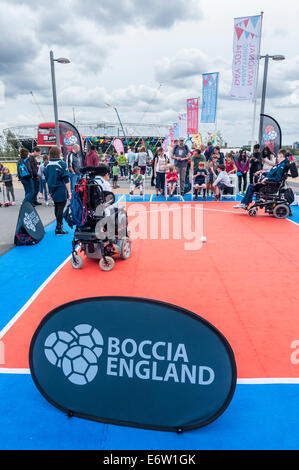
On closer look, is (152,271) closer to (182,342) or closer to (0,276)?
(0,276)

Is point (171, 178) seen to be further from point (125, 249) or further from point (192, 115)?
point (192, 115)

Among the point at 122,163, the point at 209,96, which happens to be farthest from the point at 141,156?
the point at 209,96

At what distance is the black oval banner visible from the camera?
78.7 inches

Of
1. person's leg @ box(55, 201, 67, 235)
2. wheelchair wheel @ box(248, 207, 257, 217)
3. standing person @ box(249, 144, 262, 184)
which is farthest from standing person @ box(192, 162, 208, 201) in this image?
person's leg @ box(55, 201, 67, 235)

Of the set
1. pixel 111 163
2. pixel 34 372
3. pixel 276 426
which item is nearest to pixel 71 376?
pixel 34 372

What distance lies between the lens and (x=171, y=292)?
4.44 meters

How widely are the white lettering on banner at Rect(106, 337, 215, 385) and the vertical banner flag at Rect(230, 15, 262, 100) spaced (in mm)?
14588

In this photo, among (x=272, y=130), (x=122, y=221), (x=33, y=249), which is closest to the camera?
(x=122, y=221)

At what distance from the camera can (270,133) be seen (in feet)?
45.2

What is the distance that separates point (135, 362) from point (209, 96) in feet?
64.7

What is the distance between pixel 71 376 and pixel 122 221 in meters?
3.77

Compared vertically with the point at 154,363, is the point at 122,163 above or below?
above

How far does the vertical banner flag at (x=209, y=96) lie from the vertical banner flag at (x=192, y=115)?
3.39 meters

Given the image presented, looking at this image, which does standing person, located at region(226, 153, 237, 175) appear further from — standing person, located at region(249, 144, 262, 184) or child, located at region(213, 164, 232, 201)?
child, located at region(213, 164, 232, 201)
